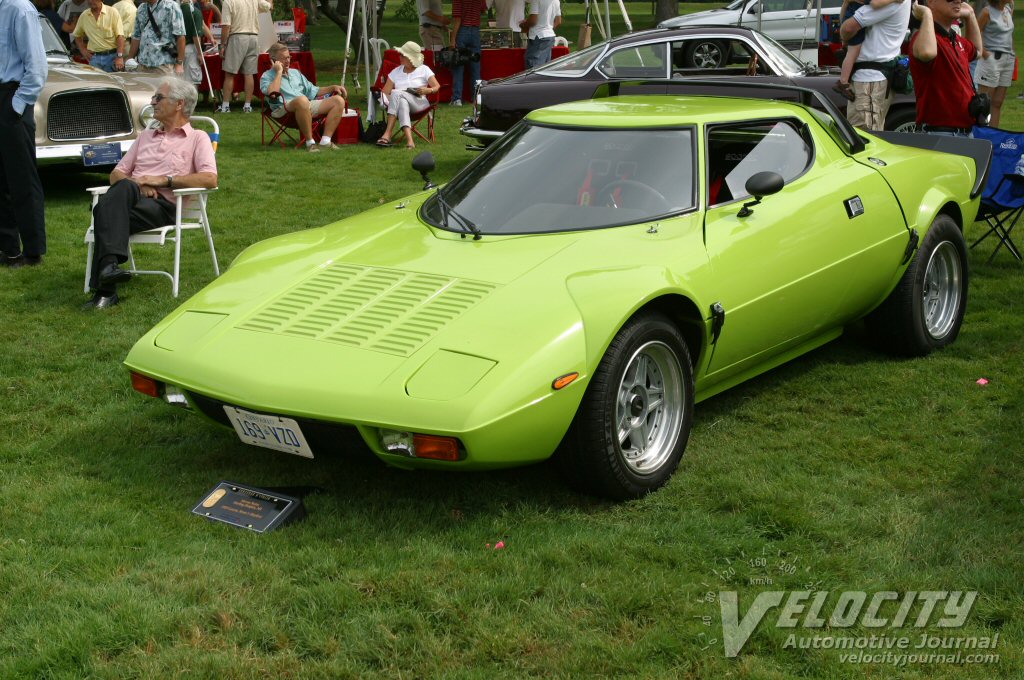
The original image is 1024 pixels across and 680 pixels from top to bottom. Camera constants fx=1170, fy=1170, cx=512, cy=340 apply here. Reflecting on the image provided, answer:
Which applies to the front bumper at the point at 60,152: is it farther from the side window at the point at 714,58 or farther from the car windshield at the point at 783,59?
the car windshield at the point at 783,59

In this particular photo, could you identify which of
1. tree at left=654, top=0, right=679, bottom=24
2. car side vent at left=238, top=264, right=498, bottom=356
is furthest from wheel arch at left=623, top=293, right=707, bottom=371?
tree at left=654, top=0, right=679, bottom=24

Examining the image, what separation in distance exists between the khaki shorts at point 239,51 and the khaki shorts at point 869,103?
34.0ft

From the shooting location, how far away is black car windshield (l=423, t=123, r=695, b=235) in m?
5.01

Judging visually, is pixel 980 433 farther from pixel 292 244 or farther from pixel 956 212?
pixel 292 244

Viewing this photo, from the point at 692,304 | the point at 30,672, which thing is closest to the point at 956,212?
the point at 692,304

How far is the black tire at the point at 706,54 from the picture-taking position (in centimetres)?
1158

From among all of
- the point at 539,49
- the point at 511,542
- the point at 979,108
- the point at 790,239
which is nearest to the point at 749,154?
the point at 790,239

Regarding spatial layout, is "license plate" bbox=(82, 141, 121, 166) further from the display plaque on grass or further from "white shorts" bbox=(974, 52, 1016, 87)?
"white shorts" bbox=(974, 52, 1016, 87)

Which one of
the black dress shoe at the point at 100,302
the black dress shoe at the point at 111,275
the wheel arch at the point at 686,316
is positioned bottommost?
the black dress shoe at the point at 100,302

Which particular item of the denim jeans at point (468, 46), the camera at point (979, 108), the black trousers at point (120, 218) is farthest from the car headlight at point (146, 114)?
the denim jeans at point (468, 46)

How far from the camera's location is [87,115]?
10.6 m

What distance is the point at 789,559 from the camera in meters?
3.99

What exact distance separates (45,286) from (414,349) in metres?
4.43

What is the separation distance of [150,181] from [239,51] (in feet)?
33.2
